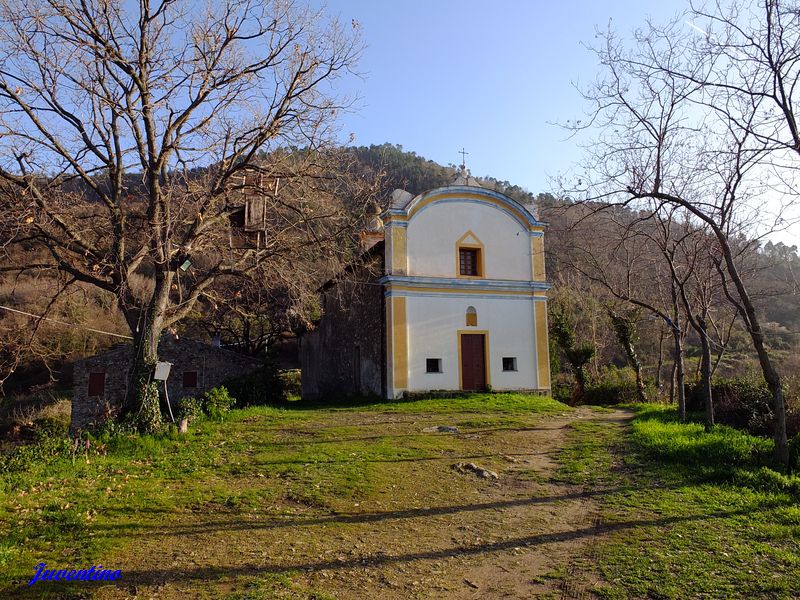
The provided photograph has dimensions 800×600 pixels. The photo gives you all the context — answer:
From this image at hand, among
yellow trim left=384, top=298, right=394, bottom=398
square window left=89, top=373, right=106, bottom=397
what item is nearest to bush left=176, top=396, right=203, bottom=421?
yellow trim left=384, top=298, right=394, bottom=398

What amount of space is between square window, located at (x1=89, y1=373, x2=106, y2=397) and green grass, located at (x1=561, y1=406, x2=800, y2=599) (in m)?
19.7

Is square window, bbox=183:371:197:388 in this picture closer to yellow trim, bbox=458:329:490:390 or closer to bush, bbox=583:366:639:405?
yellow trim, bbox=458:329:490:390

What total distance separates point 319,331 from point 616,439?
56.8ft

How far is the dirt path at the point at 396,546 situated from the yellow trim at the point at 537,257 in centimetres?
1276

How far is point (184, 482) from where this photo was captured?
7379 millimetres

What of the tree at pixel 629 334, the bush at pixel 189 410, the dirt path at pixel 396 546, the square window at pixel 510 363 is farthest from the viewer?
the tree at pixel 629 334

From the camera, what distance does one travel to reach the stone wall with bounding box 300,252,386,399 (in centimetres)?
1888

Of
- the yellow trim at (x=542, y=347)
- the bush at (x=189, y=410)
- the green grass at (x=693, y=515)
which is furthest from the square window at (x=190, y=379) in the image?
the green grass at (x=693, y=515)

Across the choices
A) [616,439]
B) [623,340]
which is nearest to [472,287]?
[623,340]

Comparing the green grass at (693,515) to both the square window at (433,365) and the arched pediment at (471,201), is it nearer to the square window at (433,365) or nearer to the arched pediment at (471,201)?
the square window at (433,365)

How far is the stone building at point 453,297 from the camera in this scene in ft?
59.5

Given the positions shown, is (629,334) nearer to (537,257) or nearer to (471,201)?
(537,257)

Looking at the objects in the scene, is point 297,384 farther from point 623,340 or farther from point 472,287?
point 623,340

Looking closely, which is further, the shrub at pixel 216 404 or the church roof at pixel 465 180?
the church roof at pixel 465 180
